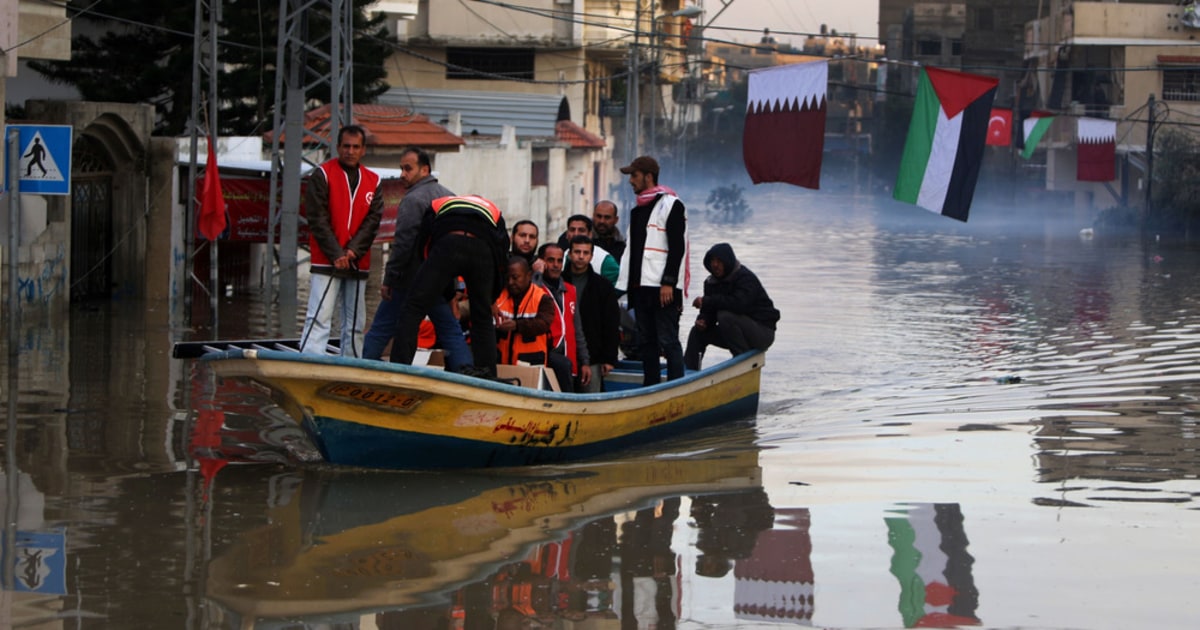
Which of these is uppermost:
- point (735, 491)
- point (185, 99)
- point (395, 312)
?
point (185, 99)

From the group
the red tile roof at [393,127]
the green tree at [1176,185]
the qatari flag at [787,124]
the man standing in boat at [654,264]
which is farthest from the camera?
the green tree at [1176,185]

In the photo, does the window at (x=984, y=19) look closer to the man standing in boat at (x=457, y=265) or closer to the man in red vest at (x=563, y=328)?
the man in red vest at (x=563, y=328)

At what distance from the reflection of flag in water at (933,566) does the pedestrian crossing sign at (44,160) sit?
939 cm

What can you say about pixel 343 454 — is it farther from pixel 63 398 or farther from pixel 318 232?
pixel 63 398

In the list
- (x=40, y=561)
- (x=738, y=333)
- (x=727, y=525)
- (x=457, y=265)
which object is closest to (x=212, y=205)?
(x=738, y=333)

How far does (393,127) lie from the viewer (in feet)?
93.0

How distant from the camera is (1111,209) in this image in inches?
2237

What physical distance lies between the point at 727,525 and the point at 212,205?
12523 mm

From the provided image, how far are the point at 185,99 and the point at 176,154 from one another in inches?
276

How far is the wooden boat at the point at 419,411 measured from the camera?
9102 mm

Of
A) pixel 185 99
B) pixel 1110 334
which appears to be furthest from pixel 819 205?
pixel 1110 334

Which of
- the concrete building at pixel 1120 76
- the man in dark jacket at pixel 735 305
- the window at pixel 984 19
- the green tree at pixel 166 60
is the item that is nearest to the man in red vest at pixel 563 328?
the man in dark jacket at pixel 735 305

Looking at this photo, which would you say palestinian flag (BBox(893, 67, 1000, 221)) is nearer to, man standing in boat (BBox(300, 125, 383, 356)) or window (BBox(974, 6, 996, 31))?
man standing in boat (BBox(300, 125, 383, 356))

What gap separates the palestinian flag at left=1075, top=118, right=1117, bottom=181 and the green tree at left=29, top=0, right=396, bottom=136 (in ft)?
79.4
